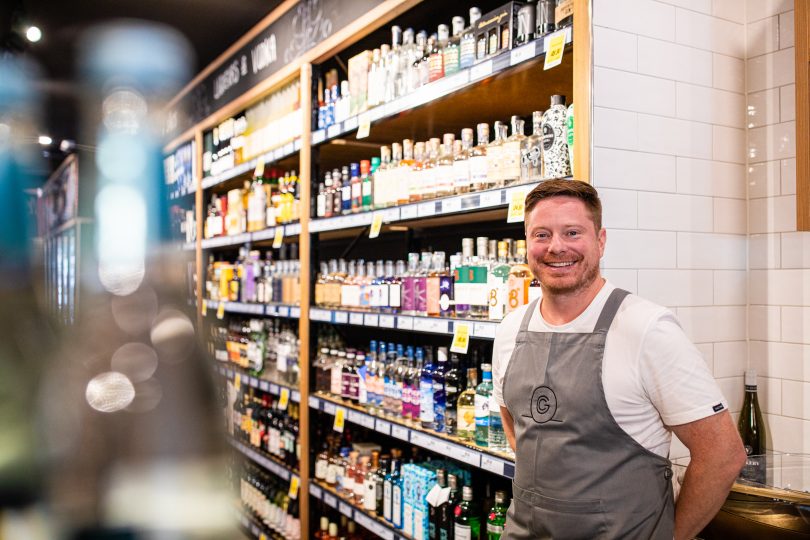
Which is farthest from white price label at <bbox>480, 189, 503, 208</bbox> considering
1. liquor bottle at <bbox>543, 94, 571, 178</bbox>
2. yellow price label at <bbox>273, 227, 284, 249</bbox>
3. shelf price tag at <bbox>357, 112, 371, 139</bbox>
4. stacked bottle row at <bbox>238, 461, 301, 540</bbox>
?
stacked bottle row at <bbox>238, 461, 301, 540</bbox>

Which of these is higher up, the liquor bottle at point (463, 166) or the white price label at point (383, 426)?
the liquor bottle at point (463, 166)

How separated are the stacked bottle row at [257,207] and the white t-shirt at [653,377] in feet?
8.64

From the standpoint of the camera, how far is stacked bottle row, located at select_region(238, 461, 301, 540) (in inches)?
159

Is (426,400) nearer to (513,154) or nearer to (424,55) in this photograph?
(513,154)

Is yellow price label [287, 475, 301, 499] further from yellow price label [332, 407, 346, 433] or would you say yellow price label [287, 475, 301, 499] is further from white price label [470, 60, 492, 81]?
white price label [470, 60, 492, 81]

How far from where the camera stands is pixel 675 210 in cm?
223

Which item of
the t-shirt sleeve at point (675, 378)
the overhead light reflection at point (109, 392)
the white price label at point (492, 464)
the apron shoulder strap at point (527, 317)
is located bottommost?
the white price label at point (492, 464)

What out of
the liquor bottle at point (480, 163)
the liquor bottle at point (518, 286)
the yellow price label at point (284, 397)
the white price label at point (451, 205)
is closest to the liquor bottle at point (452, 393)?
the liquor bottle at point (518, 286)

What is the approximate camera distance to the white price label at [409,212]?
2.79m

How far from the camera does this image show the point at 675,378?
1539mm

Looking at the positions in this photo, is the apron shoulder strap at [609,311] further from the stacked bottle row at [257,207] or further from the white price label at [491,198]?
the stacked bottle row at [257,207]

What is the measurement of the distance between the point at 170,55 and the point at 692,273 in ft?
7.20

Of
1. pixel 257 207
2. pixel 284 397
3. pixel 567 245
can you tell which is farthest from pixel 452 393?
pixel 257 207

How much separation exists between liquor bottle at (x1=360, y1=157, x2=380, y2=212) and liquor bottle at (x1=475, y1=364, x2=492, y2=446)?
3.66ft
